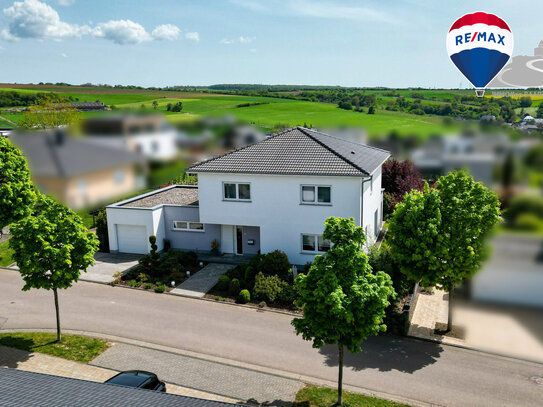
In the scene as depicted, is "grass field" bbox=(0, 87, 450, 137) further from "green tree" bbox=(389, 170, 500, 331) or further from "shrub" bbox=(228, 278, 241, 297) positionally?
"shrub" bbox=(228, 278, 241, 297)

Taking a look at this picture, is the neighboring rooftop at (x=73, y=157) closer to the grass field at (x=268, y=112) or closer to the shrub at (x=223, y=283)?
the grass field at (x=268, y=112)

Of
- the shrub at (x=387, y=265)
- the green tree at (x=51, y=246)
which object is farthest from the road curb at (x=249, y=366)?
the shrub at (x=387, y=265)

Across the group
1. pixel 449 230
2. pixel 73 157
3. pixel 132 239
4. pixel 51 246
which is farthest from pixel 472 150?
pixel 132 239

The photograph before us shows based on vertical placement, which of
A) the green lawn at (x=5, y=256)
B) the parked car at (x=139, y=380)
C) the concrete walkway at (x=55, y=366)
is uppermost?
the parked car at (x=139, y=380)

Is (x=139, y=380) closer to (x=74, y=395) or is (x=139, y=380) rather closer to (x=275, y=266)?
(x=74, y=395)

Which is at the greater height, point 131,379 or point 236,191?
point 236,191

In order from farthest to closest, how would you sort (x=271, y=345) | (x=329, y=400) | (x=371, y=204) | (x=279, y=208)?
(x=371, y=204), (x=279, y=208), (x=271, y=345), (x=329, y=400)

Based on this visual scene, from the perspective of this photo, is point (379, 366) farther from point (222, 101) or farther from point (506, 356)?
→ point (222, 101)
